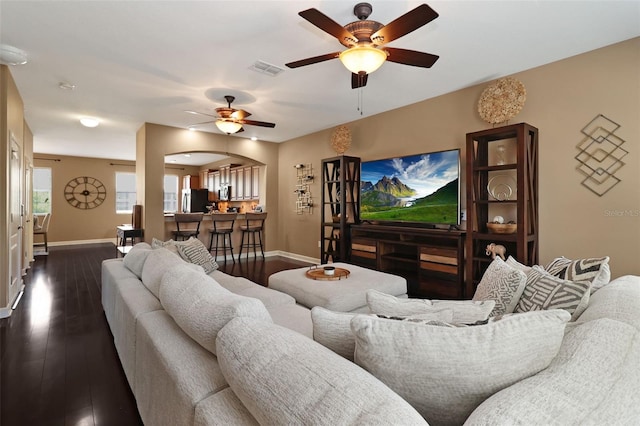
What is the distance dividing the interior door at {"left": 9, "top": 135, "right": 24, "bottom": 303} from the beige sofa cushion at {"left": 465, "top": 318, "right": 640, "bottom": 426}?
4844mm

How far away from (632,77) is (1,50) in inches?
238

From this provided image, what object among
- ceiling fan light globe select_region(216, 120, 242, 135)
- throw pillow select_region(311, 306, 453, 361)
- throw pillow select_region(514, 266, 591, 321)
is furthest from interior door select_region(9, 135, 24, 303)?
throw pillow select_region(514, 266, 591, 321)

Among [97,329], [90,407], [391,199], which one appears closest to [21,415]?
[90,407]

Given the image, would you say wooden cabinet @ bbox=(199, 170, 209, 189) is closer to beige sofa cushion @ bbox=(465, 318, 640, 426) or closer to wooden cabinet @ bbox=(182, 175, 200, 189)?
wooden cabinet @ bbox=(182, 175, 200, 189)

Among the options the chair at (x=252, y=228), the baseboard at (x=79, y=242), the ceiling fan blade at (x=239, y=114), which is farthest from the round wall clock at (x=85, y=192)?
the ceiling fan blade at (x=239, y=114)

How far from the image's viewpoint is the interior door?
3.60 metres

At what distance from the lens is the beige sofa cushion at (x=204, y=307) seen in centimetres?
112

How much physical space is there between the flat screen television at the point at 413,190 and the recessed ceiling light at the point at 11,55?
4379 mm

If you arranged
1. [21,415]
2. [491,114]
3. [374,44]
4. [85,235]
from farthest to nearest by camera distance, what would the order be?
[85,235]
[491,114]
[374,44]
[21,415]

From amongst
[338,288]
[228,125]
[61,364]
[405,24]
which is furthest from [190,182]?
[405,24]

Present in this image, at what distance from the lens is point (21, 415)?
5.87 ft

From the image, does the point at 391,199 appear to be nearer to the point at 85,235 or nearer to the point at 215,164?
the point at 215,164

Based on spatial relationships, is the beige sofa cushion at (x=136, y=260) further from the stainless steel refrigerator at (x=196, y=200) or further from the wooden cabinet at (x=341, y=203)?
the stainless steel refrigerator at (x=196, y=200)

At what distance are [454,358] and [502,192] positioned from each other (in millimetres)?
3623
